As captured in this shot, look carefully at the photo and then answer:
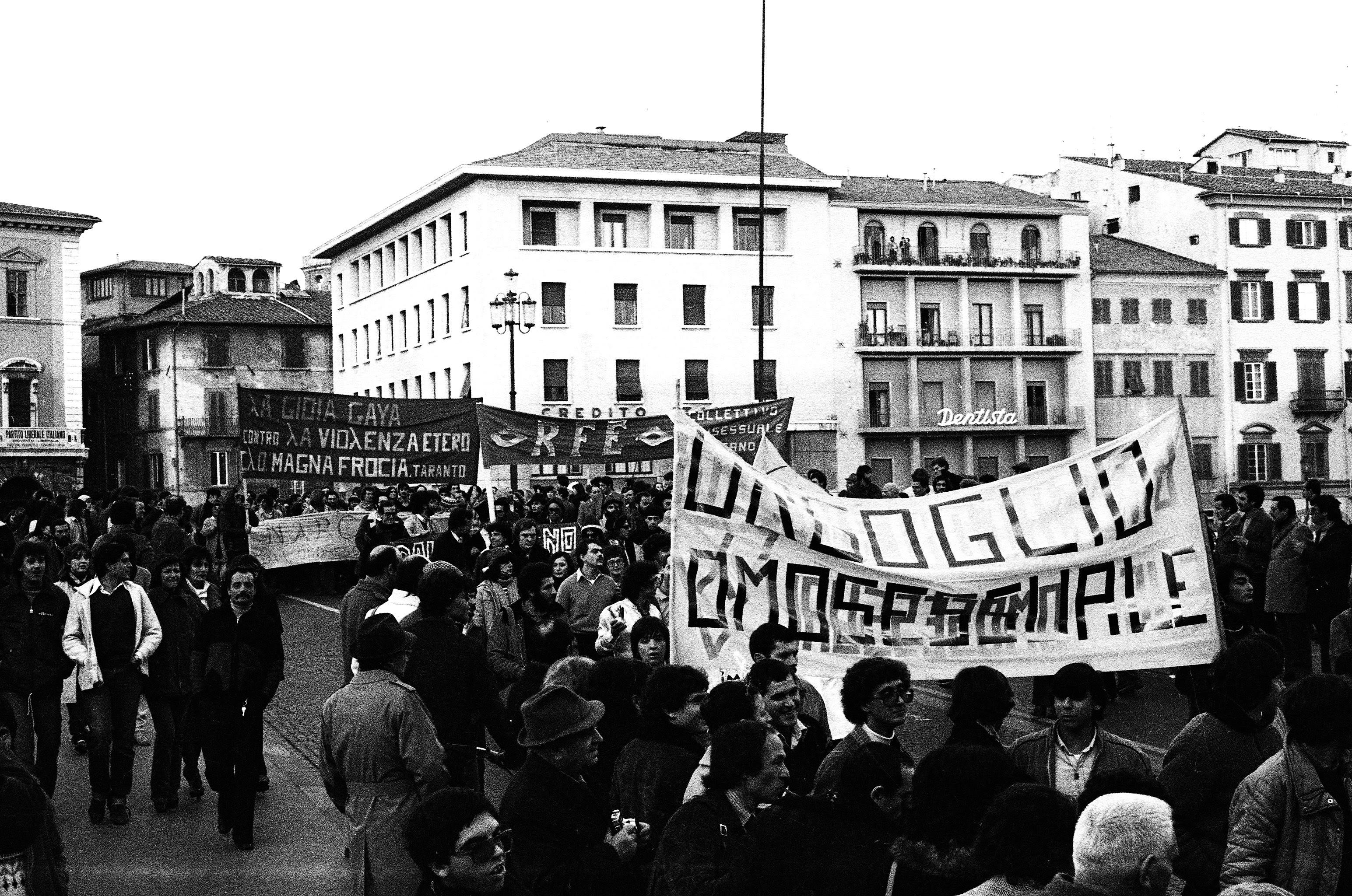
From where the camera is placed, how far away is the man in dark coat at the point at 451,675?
7.71 m

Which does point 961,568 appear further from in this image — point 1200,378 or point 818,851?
point 1200,378

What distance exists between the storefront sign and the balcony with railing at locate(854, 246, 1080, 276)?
15.7 feet

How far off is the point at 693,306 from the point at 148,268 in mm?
37532

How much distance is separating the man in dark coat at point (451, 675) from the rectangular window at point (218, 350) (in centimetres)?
6849

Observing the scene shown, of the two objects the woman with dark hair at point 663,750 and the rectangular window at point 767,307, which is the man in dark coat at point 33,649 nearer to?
the woman with dark hair at point 663,750

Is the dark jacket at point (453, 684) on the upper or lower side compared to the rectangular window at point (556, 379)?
lower

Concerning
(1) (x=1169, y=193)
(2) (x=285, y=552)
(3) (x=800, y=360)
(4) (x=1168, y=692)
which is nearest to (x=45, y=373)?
(3) (x=800, y=360)

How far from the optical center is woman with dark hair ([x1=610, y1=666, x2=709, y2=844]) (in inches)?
224

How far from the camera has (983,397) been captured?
61.4m

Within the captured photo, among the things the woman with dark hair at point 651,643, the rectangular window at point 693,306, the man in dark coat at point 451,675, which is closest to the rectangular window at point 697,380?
the rectangular window at point 693,306

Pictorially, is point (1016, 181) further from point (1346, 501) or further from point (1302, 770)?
point (1302, 770)

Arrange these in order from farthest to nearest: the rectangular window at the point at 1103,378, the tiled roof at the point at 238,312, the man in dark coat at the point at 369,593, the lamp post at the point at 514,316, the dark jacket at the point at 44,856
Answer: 1. the tiled roof at the point at 238,312
2. the rectangular window at the point at 1103,378
3. the lamp post at the point at 514,316
4. the man in dark coat at the point at 369,593
5. the dark jacket at the point at 44,856

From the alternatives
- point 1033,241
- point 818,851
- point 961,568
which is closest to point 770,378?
point 1033,241

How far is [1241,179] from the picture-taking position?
218ft
